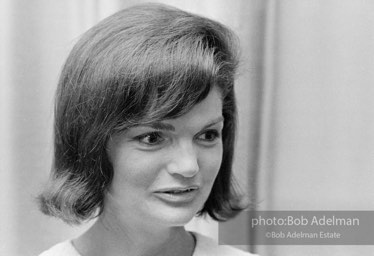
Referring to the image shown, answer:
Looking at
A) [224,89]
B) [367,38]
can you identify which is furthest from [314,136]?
[224,89]

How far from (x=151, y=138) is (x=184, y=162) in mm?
88

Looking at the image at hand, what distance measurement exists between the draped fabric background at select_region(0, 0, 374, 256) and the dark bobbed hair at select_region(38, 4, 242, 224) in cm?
37

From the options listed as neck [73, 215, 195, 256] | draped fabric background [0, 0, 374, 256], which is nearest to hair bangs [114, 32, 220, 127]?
neck [73, 215, 195, 256]

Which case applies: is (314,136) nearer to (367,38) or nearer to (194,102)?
(367,38)

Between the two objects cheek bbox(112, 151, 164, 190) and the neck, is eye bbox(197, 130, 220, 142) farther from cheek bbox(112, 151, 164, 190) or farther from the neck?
the neck

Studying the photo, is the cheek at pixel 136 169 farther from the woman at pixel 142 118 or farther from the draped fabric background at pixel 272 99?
the draped fabric background at pixel 272 99

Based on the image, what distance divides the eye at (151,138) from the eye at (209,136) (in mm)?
90

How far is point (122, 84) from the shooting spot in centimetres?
122

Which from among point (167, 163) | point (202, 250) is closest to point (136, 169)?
point (167, 163)

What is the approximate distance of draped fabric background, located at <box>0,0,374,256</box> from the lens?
5.73 feet

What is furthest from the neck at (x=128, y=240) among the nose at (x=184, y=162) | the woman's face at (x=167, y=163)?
the nose at (x=184, y=162)

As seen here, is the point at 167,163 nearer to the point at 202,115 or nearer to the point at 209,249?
the point at 202,115

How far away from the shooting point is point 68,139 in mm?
1349

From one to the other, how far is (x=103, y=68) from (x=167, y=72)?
14 centimetres
